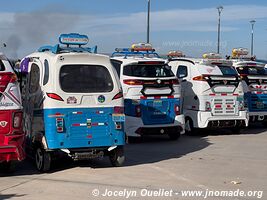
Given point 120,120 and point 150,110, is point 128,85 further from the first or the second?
point 120,120

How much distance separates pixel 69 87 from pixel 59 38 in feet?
6.26

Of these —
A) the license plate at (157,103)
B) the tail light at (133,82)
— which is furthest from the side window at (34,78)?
the license plate at (157,103)

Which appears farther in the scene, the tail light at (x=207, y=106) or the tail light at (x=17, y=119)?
the tail light at (x=207, y=106)

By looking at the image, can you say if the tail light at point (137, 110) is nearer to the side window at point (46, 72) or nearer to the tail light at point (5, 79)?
the side window at point (46, 72)

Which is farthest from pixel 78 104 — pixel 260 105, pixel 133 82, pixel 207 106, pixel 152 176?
pixel 260 105

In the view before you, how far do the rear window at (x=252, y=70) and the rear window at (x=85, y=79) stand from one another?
7.32 m

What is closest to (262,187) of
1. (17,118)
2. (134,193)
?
(134,193)

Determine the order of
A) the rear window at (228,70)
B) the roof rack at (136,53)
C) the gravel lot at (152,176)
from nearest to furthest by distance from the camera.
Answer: the gravel lot at (152,176) < the rear window at (228,70) < the roof rack at (136,53)

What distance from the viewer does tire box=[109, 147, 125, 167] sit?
8.73 meters

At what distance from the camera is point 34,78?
351 inches

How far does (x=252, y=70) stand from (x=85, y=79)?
8.01 m

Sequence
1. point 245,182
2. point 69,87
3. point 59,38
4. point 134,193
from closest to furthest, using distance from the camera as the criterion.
Answer: point 134,193, point 245,182, point 69,87, point 59,38

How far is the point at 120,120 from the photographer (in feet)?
27.8

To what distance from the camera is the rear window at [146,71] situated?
11.8 metres
